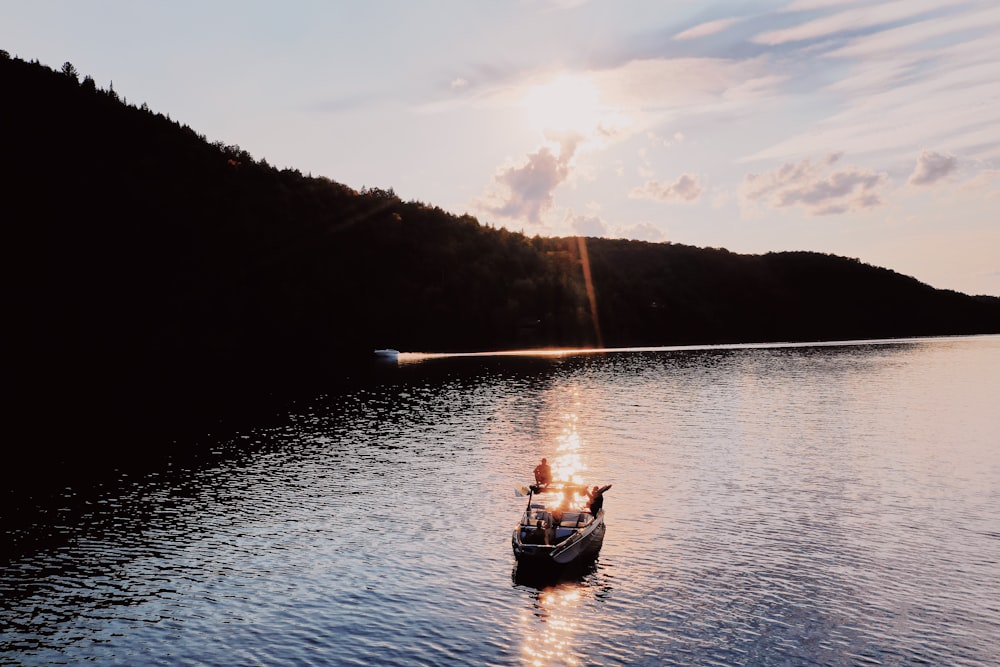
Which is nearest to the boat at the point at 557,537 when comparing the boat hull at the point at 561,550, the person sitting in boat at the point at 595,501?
the boat hull at the point at 561,550

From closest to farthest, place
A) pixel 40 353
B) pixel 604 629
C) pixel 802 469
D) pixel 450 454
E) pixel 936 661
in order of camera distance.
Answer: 1. pixel 936 661
2. pixel 604 629
3. pixel 802 469
4. pixel 450 454
5. pixel 40 353

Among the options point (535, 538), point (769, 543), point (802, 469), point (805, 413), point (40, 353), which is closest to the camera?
point (535, 538)

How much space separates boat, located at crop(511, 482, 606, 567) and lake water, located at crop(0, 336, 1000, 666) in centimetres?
151

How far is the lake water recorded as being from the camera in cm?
4066

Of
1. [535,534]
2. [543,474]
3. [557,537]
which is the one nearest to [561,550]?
[557,537]

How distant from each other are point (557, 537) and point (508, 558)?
481 cm

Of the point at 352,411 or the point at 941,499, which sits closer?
the point at 941,499

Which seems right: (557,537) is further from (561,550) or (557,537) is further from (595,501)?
(595,501)

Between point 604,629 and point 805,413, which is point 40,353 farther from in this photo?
point 604,629

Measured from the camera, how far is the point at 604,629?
4253 centimetres

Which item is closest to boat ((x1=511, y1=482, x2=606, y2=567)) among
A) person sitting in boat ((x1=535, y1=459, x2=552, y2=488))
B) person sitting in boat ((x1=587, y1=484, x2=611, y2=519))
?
person sitting in boat ((x1=587, y1=484, x2=611, y2=519))

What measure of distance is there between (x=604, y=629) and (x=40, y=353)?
188m

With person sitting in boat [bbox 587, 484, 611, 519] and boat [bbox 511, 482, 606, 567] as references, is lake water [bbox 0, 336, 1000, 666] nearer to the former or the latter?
boat [bbox 511, 482, 606, 567]

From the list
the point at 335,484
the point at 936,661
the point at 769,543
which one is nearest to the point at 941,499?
the point at 769,543
